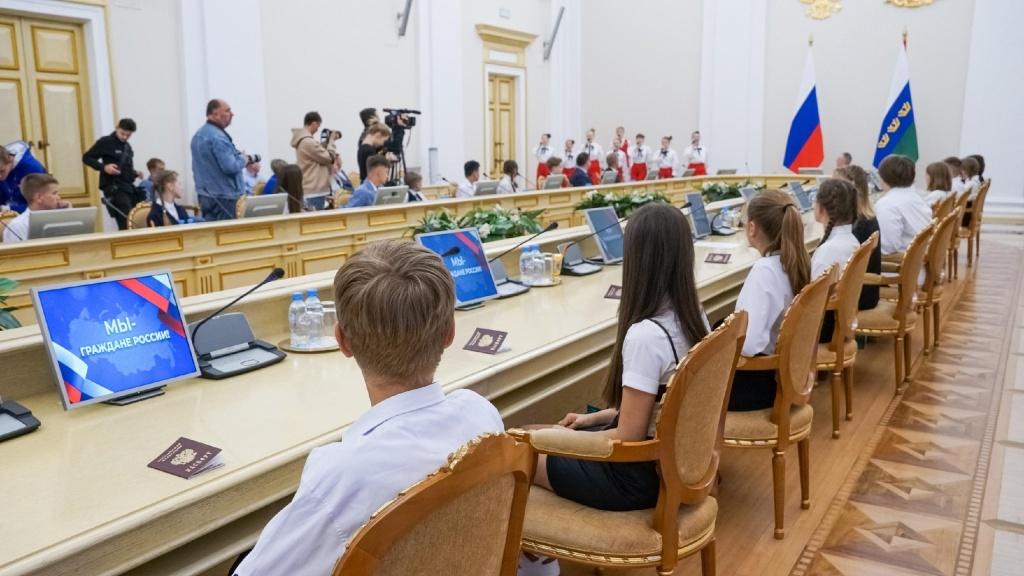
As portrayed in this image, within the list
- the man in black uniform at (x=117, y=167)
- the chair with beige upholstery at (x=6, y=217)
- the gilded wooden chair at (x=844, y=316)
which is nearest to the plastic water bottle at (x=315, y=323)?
the gilded wooden chair at (x=844, y=316)

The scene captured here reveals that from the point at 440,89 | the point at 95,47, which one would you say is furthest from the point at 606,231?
the point at 440,89

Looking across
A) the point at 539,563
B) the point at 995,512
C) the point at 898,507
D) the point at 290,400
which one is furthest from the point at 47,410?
the point at 995,512

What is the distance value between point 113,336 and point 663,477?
3.73ft

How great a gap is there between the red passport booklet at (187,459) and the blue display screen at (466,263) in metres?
1.26

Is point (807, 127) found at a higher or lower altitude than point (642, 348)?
higher

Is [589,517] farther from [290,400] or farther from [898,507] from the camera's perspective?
[898,507]

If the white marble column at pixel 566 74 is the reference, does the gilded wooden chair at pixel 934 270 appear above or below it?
below

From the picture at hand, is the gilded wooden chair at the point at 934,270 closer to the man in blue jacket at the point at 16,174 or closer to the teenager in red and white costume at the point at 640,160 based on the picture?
the man in blue jacket at the point at 16,174

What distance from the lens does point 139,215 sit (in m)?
4.82

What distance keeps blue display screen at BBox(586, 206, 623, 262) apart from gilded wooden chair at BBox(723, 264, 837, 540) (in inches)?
51.8

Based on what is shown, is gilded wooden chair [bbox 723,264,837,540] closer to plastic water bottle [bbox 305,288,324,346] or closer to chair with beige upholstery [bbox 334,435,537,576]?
plastic water bottle [bbox 305,288,324,346]

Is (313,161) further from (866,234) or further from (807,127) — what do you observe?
(807,127)

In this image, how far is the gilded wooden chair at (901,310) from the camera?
10.8 ft

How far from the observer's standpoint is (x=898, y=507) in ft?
7.92
